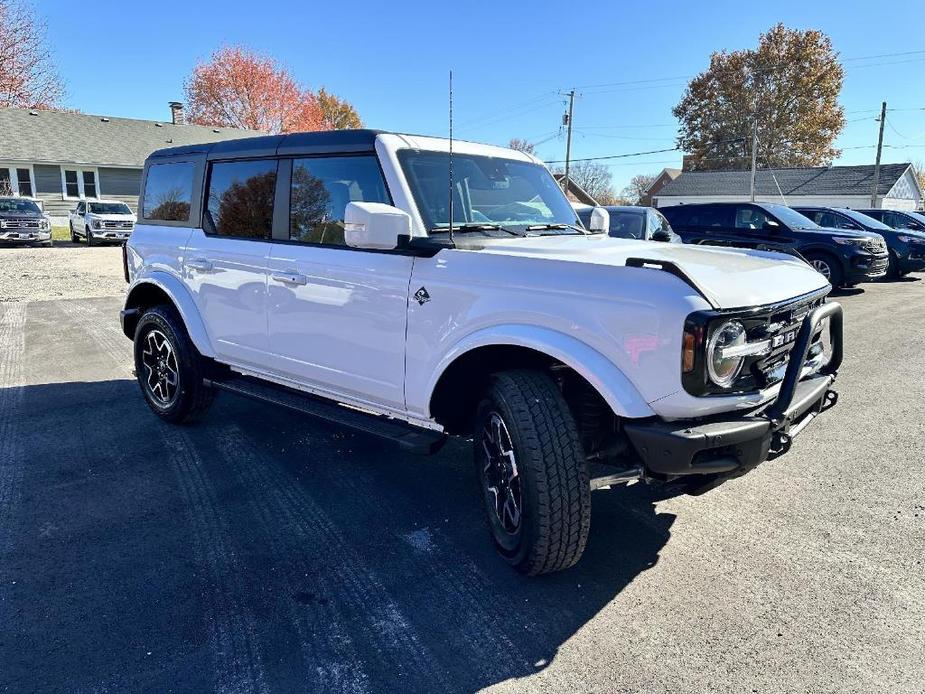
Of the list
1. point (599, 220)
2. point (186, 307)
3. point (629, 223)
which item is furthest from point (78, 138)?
point (599, 220)

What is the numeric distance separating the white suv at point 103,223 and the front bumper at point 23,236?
A: 56.3 inches

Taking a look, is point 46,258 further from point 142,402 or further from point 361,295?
point 361,295

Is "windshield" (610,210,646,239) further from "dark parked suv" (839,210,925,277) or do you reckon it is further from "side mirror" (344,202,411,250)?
"side mirror" (344,202,411,250)

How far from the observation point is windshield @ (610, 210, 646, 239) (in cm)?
1151

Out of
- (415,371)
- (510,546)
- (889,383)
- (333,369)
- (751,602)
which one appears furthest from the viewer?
(889,383)

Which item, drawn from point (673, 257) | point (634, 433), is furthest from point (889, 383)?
point (634, 433)

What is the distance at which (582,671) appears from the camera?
2359 mm

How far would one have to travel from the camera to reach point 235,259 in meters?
4.22

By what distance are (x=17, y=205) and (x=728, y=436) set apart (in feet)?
86.6

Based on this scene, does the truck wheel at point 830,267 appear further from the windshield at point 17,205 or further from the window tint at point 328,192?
the windshield at point 17,205

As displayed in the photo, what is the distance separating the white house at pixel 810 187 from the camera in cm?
4456

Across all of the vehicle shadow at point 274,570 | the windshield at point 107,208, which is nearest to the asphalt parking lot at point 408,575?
the vehicle shadow at point 274,570

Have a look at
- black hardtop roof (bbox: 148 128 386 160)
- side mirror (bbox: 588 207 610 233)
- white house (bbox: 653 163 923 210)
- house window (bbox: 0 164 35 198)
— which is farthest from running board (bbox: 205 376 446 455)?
white house (bbox: 653 163 923 210)

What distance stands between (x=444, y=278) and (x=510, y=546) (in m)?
1.29
